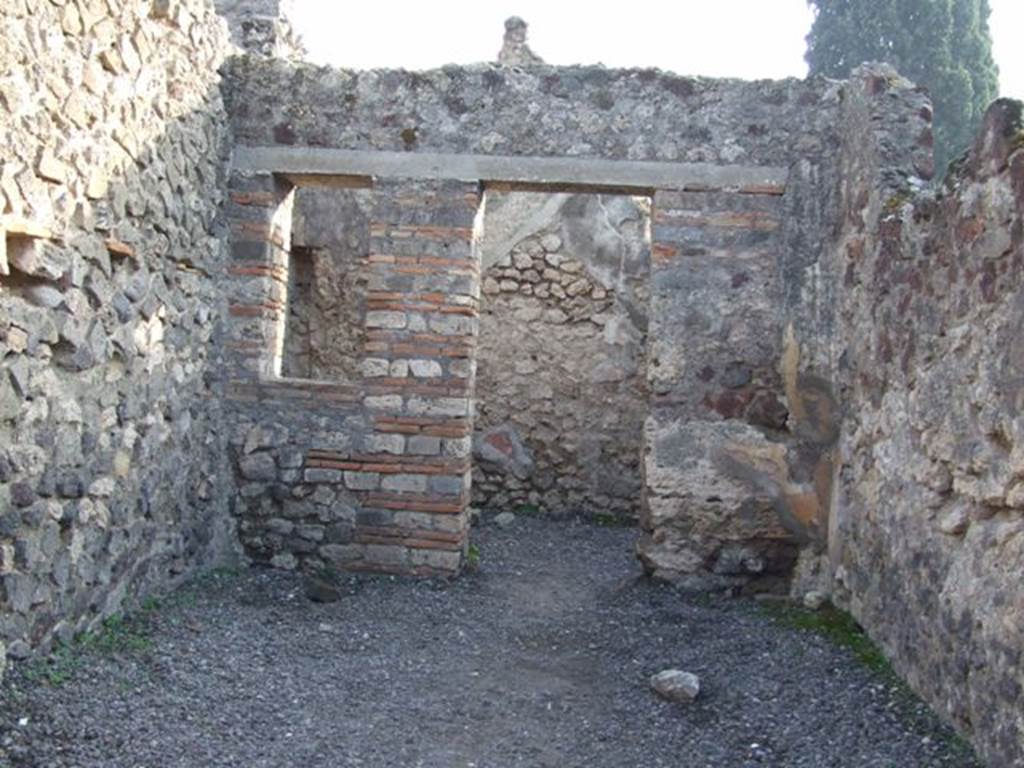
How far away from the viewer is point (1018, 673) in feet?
9.57

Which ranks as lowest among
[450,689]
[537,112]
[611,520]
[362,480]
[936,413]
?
[611,520]

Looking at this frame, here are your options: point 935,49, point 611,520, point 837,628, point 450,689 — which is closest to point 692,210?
point 837,628

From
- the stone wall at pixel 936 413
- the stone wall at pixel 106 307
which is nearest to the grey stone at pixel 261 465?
the stone wall at pixel 106 307

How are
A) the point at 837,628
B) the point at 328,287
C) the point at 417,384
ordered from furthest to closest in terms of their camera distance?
the point at 328,287, the point at 417,384, the point at 837,628

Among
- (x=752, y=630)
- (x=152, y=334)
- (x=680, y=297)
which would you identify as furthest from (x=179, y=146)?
(x=752, y=630)

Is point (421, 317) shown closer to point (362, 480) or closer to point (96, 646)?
point (362, 480)

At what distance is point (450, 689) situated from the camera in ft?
14.0

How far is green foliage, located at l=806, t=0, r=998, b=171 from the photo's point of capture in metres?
16.2

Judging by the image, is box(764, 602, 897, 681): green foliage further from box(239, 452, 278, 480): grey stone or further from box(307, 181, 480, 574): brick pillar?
box(239, 452, 278, 480): grey stone

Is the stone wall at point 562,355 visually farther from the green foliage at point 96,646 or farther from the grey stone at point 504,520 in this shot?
A: the green foliage at point 96,646

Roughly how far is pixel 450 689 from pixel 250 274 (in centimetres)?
288

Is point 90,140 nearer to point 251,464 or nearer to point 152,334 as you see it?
point 152,334

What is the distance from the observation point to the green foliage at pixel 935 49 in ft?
53.1

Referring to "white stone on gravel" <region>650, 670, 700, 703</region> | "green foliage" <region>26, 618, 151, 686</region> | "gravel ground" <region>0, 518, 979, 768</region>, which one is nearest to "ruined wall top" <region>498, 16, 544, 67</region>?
"gravel ground" <region>0, 518, 979, 768</region>
